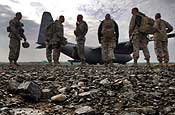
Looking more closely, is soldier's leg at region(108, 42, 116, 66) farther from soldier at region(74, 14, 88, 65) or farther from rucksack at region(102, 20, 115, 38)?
soldier at region(74, 14, 88, 65)

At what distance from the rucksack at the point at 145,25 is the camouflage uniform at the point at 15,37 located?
5787mm

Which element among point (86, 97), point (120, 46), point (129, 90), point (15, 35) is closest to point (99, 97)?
point (86, 97)

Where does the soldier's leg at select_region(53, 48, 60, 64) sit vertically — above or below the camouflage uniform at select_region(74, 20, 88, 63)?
below

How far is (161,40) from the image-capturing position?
1460cm

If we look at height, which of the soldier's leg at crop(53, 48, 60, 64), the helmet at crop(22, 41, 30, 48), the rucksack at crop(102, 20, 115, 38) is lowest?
the soldier's leg at crop(53, 48, 60, 64)

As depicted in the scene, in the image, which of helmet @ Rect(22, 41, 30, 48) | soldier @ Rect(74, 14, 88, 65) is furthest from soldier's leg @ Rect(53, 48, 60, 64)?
helmet @ Rect(22, 41, 30, 48)

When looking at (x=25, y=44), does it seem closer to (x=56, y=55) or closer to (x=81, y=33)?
(x=56, y=55)

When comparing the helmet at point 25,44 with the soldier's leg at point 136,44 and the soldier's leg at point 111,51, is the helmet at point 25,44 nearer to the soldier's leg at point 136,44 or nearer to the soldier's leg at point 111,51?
the soldier's leg at point 111,51

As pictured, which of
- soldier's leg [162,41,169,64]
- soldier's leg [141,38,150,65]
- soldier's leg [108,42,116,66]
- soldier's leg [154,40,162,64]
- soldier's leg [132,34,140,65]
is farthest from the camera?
soldier's leg [108,42,116,66]

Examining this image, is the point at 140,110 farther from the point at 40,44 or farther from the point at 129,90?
the point at 40,44

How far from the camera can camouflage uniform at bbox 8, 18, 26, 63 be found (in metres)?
16.3

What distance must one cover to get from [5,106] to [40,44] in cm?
3040

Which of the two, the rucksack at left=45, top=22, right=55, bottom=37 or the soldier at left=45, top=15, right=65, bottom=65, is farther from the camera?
the rucksack at left=45, top=22, right=55, bottom=37

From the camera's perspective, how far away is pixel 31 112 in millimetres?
5625
